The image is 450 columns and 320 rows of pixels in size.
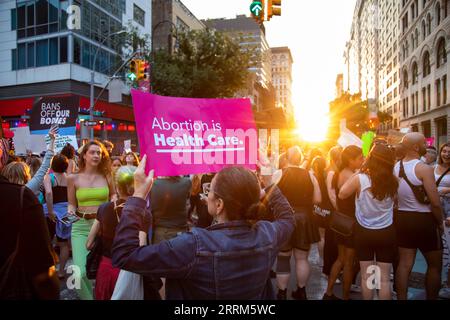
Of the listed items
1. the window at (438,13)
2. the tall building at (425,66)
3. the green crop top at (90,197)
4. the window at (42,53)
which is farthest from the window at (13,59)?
the window at (438,13)

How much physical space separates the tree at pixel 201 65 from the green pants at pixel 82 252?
22961 millimetres

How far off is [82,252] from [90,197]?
69 centimetres

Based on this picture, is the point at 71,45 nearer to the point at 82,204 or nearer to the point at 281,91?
the point at 82,204

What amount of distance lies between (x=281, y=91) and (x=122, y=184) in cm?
19878

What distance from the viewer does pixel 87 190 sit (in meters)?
4.77

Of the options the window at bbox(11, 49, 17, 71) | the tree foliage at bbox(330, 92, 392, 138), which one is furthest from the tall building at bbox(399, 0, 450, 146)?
the window at bbox(11, 49, 17, 71)

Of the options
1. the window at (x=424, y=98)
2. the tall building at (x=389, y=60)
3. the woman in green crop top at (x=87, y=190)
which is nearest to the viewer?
the woman in green crop top at (x=87, y=190)

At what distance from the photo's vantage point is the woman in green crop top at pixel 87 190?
453cm

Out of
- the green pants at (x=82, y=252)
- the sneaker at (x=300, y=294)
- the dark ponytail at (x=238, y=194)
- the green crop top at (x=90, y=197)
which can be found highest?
the dark ponytail at (x=238, y=194)

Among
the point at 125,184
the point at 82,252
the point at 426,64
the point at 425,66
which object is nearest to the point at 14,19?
the point at 82,252

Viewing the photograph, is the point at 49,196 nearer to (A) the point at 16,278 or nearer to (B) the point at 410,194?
(A) the point at 16,278

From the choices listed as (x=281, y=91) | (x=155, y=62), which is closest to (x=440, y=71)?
(x=155, y=62)

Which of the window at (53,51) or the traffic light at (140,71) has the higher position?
the window at (53,51)

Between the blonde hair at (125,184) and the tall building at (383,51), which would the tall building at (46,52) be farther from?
the tall building at (383,51)
